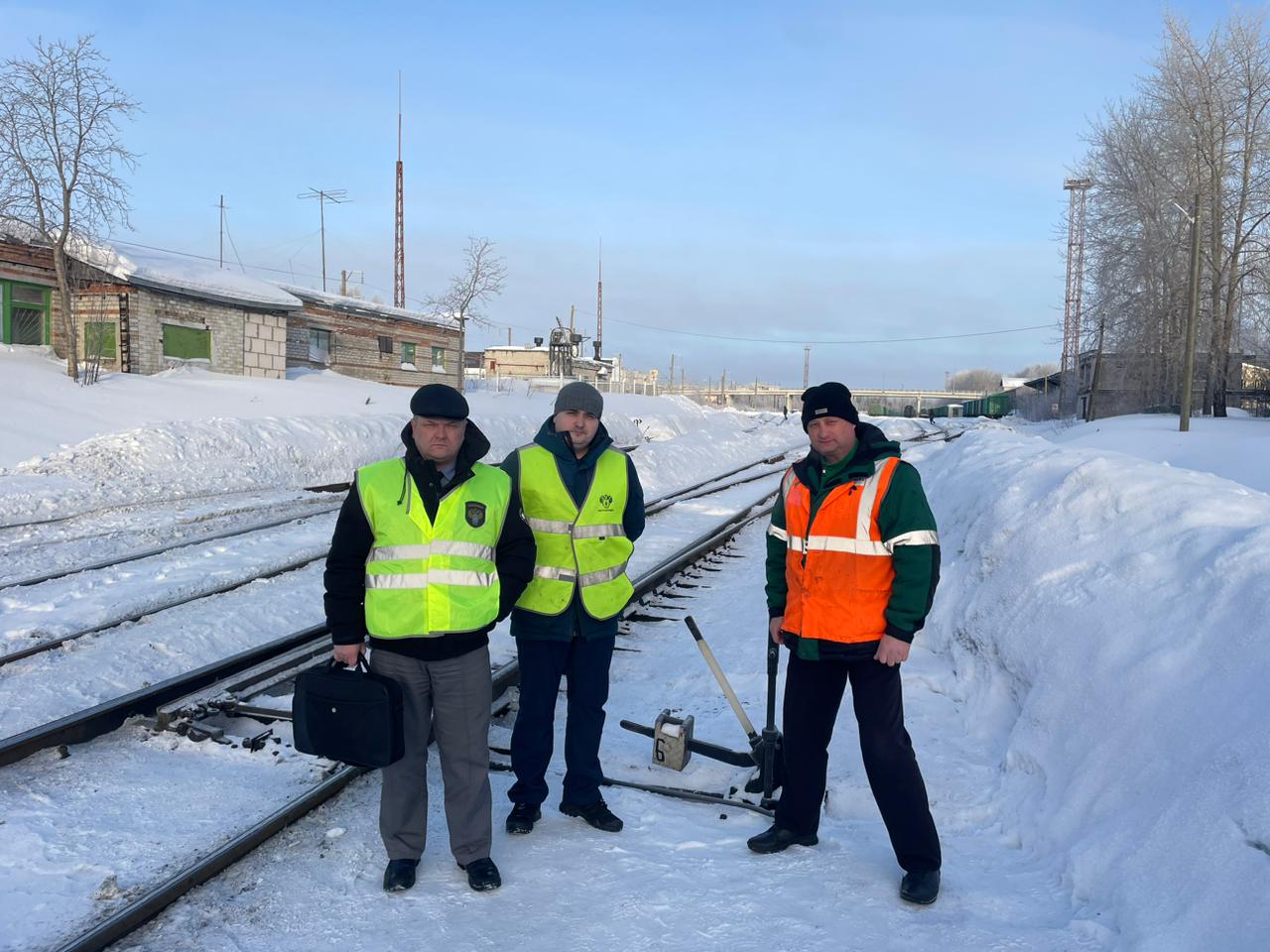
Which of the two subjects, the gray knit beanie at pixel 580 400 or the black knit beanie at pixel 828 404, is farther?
the gray knit beanie at pixel 580 400

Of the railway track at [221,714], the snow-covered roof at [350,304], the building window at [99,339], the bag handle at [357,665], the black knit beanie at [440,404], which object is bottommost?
the railway track at [221,714]

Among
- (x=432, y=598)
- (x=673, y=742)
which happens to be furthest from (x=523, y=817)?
(x=432, y=598)

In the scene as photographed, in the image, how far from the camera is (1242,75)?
31.2m

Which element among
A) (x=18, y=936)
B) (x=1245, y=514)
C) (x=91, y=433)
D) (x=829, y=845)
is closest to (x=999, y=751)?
(x=829, y=845)

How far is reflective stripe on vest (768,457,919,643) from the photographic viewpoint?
12.0ft

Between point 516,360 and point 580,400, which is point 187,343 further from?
point 516,360

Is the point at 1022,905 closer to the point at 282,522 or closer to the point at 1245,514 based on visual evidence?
the point at 1245,514

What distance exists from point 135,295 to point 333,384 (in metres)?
6.96

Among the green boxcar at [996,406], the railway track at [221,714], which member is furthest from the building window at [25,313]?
the green boxcar at [996,406]

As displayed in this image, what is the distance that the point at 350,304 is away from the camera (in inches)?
1369

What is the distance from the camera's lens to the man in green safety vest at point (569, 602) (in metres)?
4.12

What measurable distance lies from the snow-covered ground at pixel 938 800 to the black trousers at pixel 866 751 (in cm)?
22

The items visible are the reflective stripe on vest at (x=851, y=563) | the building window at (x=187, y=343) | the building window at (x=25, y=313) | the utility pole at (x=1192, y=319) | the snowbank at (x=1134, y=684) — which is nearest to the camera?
the snowbank at (x=1134, y=684)

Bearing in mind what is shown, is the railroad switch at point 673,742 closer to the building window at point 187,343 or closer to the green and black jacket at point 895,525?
the green and black jacket at point 895,525
